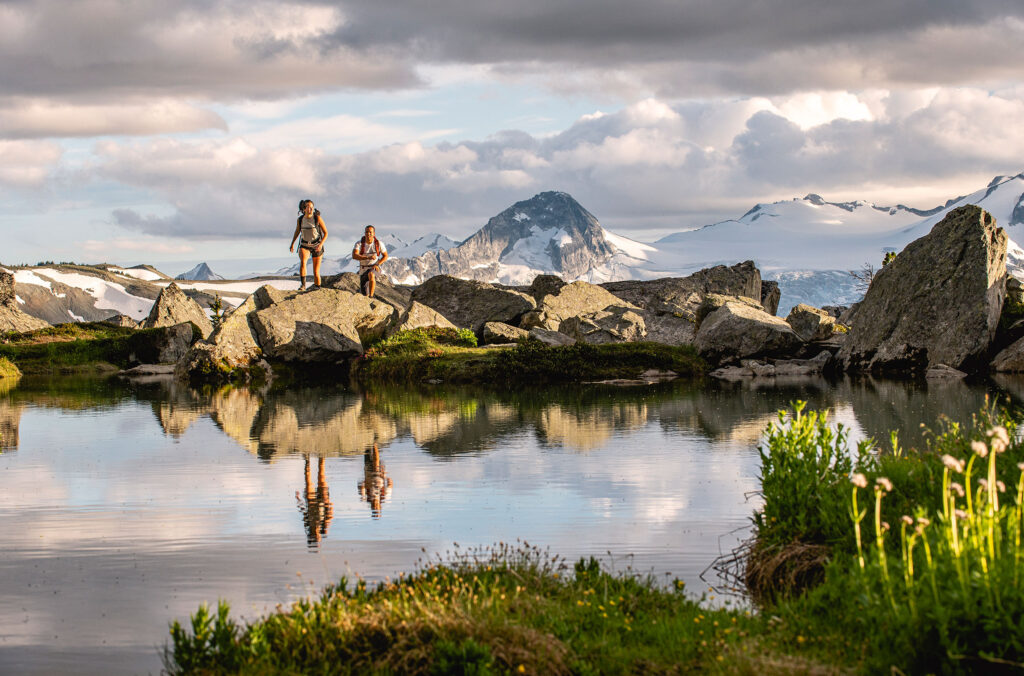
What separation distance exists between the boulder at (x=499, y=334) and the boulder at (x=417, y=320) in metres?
1.41

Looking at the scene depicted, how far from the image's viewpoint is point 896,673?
5.79 meters

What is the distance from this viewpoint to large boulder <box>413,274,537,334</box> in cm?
4431

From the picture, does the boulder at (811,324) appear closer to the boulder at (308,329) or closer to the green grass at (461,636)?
the boulder at (308,329)

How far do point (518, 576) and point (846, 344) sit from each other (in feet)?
99.0

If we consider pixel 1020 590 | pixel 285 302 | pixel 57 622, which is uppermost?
pixel 285 302

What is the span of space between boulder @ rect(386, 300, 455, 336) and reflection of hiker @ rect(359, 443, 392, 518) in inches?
895

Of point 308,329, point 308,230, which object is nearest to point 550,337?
point 308,329

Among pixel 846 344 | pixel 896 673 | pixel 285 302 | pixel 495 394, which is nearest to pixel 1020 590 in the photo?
pixel 896 673

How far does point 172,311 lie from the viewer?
55.6 meters

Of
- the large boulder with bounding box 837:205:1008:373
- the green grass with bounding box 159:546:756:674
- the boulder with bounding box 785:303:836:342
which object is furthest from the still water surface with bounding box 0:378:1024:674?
the boulder with bounding box 785:303:836:342

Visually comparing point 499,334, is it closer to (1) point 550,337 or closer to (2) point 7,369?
(1) point 550,337

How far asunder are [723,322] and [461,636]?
99.8ft

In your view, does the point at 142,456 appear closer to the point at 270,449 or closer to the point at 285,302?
the point at 270,449

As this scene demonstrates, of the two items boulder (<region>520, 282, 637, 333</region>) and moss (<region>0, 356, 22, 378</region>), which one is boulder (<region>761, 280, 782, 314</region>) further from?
moss (<region>0, 356, 22, 378</region>)
